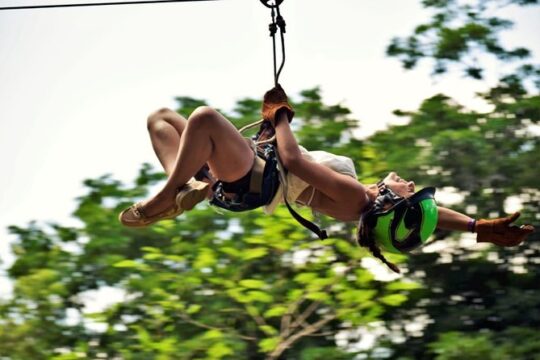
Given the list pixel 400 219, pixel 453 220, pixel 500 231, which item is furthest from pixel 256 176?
pixel 500 231

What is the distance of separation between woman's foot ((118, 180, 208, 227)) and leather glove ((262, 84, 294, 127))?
27 cm

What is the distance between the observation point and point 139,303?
784cm

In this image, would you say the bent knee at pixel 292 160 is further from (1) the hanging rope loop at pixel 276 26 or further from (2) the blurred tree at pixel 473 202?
(2) the blurred tree at pixel 473 202

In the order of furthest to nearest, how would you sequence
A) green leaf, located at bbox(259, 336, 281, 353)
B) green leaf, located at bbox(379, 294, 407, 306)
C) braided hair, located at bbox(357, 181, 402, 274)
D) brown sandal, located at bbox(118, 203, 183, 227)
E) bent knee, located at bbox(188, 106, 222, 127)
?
1. green leaf, located at bbox(379, 294, 407, 306)
2. green leaf, located at bbox(259, 336, 281, 353)
3. braided hair, located at bbox(357, 181, 402, 274)
4. brown sandal, located at bbox(118, 203, 183, 227)
5. bent knee, located at bbox(188, 106, 222, 127)

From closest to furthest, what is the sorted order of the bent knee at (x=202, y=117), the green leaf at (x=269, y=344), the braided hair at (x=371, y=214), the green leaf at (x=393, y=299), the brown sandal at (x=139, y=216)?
1. the bent knee at (x=202, y=117)
2. the brown sandal at (x=139, y=216)
3. the braided hair at (x=371, y=214)
4. the green leaf at (x=269, y=344)
5. the green leaf at (x=393, y=299)

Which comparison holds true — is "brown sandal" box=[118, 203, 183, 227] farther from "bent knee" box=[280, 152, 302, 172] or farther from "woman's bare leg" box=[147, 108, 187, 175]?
"bent knee" box=[280, 152, 302, 172]

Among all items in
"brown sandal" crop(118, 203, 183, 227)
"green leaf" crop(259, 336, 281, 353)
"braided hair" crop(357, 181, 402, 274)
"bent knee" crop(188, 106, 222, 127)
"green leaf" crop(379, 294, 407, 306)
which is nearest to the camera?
"bent knee" crop(188, 106, 222, 127)

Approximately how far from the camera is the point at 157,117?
158 inches

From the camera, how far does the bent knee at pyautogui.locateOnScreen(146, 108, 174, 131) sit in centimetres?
401

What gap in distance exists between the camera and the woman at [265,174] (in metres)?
3.83

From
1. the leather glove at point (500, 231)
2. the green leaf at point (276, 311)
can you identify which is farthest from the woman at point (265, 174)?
the green leaf at point (276, 311)

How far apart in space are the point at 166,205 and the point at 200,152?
0.68 feet

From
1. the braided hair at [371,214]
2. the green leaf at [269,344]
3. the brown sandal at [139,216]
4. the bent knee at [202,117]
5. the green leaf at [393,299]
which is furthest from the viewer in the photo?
the green leaf at [393,299]

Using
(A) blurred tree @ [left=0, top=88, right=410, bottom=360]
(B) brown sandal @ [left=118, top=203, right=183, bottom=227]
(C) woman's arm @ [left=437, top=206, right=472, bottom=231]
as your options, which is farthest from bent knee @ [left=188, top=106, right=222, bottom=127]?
(A) blurred tree @ [left=0, top=88, right=410, bottom=360]
